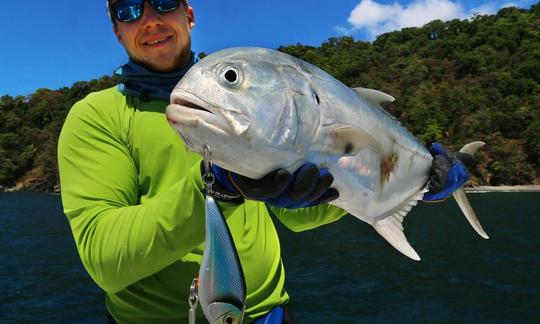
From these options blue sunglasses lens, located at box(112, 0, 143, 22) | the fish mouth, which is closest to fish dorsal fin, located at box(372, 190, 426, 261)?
the fish mouth

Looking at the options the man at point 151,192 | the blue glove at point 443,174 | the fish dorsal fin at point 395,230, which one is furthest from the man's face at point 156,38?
the blue glove at point 443,174

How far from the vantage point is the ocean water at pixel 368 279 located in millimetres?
13477

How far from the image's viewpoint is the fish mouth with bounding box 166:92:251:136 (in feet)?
5.52

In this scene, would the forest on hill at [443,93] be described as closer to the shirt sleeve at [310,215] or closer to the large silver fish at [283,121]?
the shirt sleeve at [310,215]

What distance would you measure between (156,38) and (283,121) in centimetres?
112

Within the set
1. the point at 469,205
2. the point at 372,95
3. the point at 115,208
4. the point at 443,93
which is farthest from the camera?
the point at 443,93

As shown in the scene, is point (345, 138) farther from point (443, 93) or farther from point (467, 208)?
point (443, 93)

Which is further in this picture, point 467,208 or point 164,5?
point 467,208

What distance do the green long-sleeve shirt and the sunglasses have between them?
42 cm

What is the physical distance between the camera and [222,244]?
160cm

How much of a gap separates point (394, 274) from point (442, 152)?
15.3 meters

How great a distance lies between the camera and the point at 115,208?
2098mm

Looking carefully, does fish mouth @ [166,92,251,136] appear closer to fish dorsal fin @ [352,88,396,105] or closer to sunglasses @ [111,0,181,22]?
sunglasses @ [111,0,181,22]

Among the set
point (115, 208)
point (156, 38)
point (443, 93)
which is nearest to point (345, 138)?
point (115, 208)
